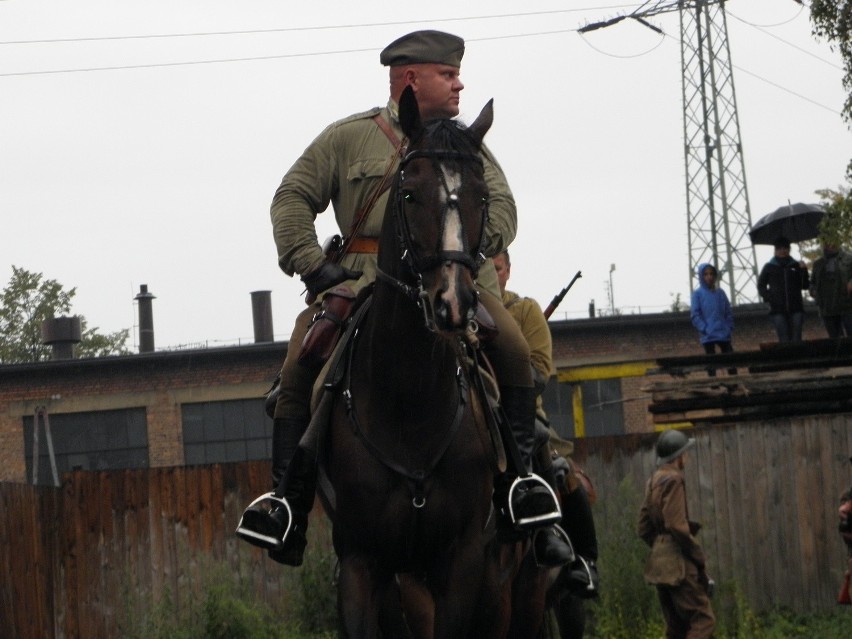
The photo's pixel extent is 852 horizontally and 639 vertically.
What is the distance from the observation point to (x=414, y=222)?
6.70 meters

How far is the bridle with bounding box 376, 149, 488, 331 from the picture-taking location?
6438mm

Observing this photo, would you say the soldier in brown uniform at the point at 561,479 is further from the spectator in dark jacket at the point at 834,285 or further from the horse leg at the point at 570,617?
the spectator in dark jacket at the point at 834,285

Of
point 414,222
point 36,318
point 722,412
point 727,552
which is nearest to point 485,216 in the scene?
point 414,222

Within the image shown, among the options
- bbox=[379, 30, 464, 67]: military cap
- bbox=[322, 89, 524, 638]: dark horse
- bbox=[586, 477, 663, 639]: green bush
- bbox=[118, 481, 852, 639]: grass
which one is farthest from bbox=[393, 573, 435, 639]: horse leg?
bbox=[586, 477, 663, 639]: green bush

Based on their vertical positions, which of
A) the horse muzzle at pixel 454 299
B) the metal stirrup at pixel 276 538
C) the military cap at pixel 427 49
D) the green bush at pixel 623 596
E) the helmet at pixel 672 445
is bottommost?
the green bush at pixel 623 596

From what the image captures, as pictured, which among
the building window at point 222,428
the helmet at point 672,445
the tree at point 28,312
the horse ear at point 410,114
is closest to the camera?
the horse ear at point 410,114

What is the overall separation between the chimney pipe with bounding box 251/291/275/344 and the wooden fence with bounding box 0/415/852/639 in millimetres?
28633

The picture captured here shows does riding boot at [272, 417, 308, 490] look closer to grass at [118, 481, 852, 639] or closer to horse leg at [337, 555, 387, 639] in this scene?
horse leg at [337, 555, 387, 639]

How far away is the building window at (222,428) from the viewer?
139 ft

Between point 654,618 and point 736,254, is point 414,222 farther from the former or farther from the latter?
point 736,254

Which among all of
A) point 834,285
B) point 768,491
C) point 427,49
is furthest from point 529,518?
point 834,285

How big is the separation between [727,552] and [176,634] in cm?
668

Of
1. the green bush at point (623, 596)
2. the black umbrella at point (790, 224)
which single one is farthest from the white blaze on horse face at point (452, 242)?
the black umbrella at point (790, 224)

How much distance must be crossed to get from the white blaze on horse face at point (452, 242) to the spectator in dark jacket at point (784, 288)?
56.8ft
